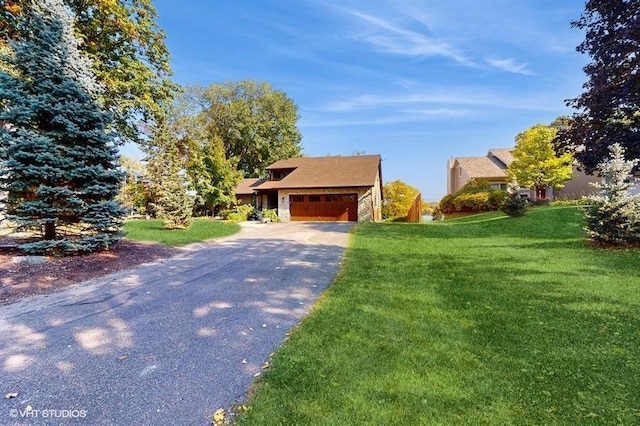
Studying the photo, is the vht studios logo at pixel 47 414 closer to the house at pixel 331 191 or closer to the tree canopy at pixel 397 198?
the house at pixel 331 191

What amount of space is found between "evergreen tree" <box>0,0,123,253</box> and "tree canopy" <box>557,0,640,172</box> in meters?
15.5

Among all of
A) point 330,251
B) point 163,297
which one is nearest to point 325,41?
point 330,251

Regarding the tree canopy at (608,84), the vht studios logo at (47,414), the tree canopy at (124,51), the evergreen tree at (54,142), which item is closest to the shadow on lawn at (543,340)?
the vht studios logo at (47,414)

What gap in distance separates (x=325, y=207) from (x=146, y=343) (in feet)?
64.0

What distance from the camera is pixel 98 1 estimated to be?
12016mm

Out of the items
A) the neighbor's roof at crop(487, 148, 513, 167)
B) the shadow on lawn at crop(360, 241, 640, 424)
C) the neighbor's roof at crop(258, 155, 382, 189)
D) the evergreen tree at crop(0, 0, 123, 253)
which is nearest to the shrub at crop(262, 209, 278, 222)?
the neighbor's roof at crop(258, 155, 382, 189)

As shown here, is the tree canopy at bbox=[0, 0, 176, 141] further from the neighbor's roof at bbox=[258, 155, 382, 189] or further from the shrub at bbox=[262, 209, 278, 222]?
the neighbor's roof at bbox=[258, 155, 382, 189]

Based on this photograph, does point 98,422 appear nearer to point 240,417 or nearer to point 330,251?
point 240,417

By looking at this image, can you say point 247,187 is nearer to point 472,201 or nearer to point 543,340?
point 472,201

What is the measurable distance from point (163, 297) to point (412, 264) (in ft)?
17.8

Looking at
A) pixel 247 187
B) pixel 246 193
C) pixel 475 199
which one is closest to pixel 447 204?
pixel 475 199

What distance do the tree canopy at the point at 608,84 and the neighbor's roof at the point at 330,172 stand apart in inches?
459

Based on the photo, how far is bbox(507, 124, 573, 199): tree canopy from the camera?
2406 cm

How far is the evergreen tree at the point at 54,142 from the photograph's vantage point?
7.95 meters
